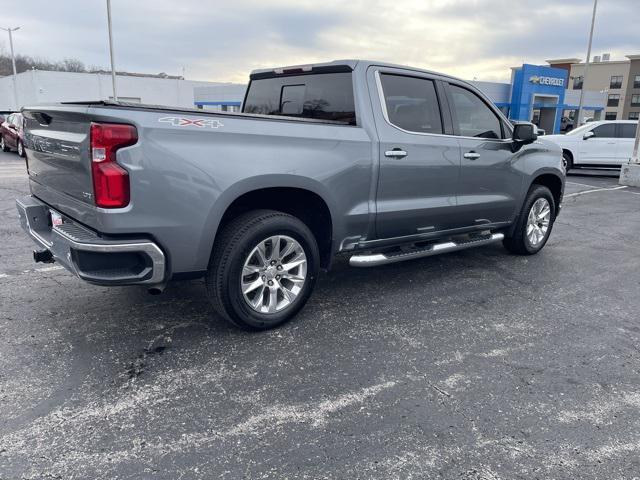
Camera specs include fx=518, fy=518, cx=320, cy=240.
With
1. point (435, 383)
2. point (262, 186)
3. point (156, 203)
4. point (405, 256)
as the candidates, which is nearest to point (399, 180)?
point (405, 256)

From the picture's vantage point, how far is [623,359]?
3.60 metres

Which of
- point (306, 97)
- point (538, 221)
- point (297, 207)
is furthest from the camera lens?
point (538, 221)

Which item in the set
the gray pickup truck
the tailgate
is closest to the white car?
the gray pickup truck

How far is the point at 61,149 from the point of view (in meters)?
3.40

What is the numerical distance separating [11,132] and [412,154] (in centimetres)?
1805

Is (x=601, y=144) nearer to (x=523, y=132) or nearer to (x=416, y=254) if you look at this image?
(x=523, y=132)

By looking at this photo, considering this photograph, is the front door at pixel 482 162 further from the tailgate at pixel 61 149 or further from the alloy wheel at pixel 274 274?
the tailgate at pixel 61 149

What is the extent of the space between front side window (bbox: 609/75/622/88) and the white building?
57160mm

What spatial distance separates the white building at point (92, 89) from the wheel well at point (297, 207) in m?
32.9

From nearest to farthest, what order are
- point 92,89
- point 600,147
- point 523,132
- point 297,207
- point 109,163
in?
point 109,163 → point 297,207 → point 523,132 → point 600,147 → point 92,89

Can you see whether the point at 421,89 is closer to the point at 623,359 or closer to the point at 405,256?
the point at 405,256

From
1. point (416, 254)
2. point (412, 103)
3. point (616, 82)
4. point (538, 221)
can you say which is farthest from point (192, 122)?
point (616, 82)

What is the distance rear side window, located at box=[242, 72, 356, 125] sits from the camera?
434 cm

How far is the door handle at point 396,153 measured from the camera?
4.25 metres
